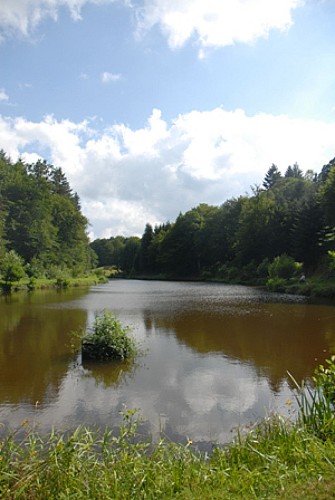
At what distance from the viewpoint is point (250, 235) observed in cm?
6153

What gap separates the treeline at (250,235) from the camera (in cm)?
4534

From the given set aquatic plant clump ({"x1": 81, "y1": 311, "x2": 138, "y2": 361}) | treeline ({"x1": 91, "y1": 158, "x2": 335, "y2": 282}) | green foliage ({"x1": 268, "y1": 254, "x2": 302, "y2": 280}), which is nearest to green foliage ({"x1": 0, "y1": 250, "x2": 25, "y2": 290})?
green foliage ({"x1": 268, "y1": 254, "x2": 302, "y2": 280})

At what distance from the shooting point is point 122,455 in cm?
449

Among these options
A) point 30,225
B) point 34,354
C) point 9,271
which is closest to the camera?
point 34,354

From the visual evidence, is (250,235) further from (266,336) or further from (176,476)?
(176,476)

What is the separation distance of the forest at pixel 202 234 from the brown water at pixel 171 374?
19.6m

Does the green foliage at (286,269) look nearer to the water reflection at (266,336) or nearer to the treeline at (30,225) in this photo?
the water reflection at (266,336)

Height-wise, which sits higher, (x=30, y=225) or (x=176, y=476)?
(x=30, y=225)

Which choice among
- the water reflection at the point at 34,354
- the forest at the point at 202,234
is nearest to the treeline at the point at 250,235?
the forest at the point at 202,234

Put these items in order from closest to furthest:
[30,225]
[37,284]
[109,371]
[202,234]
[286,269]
Answer: [109,371] → [286,269] → [37,284] → [30,225] → [202,234]

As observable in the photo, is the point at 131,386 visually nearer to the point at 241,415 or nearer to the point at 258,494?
the point at 241,415

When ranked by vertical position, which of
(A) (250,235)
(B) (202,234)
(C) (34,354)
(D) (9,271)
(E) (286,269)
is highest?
(B) (202,234)

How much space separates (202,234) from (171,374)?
237 ft

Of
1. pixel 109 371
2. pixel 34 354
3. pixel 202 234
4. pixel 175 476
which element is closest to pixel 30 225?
pixel 202 234
